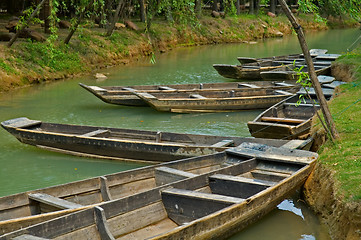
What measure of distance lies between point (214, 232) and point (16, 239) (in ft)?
8.02

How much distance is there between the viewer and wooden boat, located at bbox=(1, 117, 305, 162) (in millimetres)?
9969

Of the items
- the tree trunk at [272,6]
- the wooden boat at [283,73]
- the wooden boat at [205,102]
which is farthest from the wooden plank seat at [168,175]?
the tree trunk at [272,6]

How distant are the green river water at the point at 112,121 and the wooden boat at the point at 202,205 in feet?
1.61

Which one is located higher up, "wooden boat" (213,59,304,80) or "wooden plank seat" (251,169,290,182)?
"wooden boat" (213,59,304,80)

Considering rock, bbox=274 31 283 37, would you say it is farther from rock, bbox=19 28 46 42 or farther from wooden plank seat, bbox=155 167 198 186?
wooden plank seat, bbox=155 167 198 186

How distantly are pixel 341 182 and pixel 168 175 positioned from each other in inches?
101

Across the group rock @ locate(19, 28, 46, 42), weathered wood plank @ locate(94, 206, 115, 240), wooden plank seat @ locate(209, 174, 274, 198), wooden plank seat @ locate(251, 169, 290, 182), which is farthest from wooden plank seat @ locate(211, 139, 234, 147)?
rock @ locate(19, 28, 46, 42)

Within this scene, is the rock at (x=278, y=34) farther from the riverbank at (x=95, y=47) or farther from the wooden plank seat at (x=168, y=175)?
the wooden plank seat at (x=168, y=175)

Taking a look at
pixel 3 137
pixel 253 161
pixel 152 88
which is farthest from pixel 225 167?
pixel 152 88

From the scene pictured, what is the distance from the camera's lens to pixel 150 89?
15859 mm

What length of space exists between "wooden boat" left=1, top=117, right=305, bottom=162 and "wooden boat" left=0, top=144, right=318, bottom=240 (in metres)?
1.00

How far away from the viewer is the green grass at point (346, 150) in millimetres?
7312

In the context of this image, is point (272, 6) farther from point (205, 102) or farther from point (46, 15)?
point (205, 102)

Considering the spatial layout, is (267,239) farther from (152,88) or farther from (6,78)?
(6,78)
